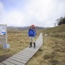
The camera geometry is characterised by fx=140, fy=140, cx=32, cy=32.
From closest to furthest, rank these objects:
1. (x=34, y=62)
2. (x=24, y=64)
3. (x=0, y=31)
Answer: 1. (x=24, y=64)
2. (x=34, y=62)
3. (x=0, y=31)

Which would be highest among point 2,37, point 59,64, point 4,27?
point 4,27

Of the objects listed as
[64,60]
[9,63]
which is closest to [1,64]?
[9,63]

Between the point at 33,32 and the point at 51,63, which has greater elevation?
the point at 33,32

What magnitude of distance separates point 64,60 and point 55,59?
47 centimetres

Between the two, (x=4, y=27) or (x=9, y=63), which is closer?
(x=9, y=63)

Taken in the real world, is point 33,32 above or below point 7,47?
above

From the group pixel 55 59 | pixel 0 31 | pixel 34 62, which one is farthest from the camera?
pixel 0 31

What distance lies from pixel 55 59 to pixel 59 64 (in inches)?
30.9

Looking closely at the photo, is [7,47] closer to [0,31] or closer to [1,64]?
[0,31]

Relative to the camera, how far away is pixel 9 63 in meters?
6.40

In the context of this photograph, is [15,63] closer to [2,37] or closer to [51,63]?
[51,63]

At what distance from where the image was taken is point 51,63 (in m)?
6.69

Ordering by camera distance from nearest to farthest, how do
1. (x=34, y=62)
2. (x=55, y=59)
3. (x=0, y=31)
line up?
(x=34, y=62), (x=55, y=59), (x=0, y=31)

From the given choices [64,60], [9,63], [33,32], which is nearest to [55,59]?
[64,60]
